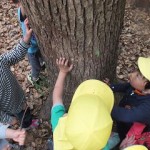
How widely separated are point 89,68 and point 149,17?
3138mm

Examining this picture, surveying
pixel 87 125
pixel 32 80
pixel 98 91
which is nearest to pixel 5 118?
pixel 98 91

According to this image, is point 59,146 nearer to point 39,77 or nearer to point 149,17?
point 39,77

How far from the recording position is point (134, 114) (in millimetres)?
2914

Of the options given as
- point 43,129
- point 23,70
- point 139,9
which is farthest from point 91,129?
point 139,9

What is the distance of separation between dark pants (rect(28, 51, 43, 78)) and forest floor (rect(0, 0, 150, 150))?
19cm

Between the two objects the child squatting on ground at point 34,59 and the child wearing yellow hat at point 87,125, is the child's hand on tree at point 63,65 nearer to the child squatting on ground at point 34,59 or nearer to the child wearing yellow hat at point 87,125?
the child wearing yellow hat at point 87,125

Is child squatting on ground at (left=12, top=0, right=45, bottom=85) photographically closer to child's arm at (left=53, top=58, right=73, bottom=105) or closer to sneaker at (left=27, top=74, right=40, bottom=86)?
sneaker at (left=27, top=74, right=40, bottom=86)

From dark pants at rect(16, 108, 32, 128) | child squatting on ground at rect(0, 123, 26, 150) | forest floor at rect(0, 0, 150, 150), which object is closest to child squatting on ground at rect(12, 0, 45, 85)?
forest floor at rect(0, 0, 150, 150)

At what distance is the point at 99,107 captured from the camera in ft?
7.89

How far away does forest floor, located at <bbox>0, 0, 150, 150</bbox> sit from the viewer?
4230mm

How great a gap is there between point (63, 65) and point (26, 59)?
2.26 m

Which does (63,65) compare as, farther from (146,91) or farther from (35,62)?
(35,62)

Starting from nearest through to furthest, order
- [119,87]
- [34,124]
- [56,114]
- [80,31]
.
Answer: [80,31]
[56,114]
[119,87]
[34,124]

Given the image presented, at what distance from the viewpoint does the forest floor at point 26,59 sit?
4.23m
